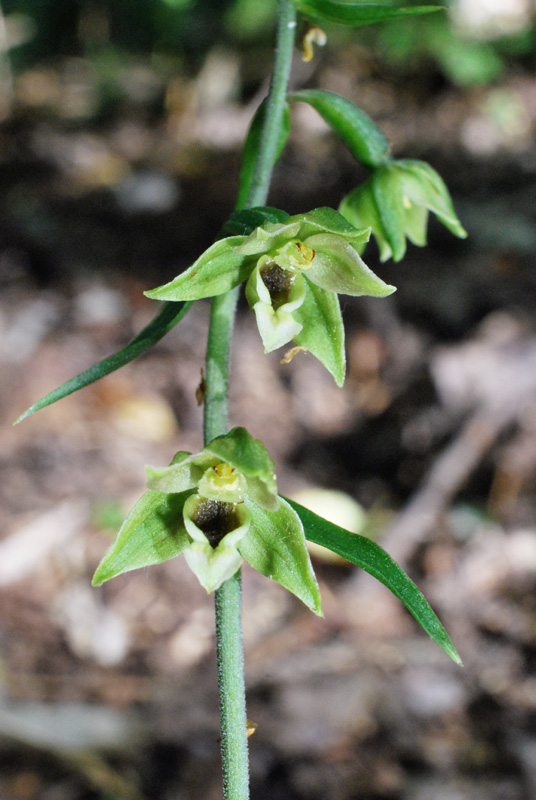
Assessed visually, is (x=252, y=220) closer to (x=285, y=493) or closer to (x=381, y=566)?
(x=381, y=566)

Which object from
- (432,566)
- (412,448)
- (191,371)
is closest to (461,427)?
(412,448)

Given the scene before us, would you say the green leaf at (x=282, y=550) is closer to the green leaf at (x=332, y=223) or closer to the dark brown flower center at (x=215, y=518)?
the dark brown flower center at (x=215, y=518)

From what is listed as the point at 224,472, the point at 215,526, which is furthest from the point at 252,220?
the point at 215,526

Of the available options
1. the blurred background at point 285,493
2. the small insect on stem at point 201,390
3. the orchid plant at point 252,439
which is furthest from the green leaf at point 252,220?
the blurred background at point 285,493

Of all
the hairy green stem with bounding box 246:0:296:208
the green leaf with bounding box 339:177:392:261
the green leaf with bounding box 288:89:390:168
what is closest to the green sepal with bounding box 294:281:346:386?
the hairy green stem with bounding box 246:0:296:208

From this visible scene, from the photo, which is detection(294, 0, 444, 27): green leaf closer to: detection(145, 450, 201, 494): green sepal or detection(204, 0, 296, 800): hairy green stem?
detection(204, 0, 296, 800): hairy green stem

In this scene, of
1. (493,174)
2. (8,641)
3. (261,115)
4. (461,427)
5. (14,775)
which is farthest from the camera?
(493,174)

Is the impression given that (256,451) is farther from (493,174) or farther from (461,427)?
(493,174)
